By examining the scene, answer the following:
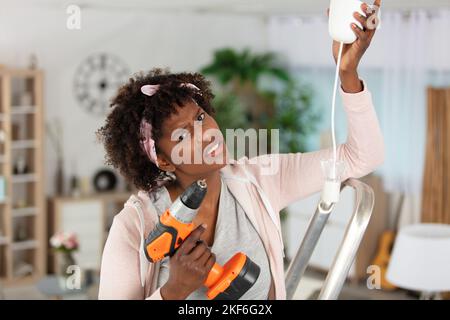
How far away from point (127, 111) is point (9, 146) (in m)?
3.23

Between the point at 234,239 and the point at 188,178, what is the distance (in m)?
0.09

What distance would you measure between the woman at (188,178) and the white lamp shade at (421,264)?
1470mm

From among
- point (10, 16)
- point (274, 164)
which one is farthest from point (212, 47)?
point (274, 164)

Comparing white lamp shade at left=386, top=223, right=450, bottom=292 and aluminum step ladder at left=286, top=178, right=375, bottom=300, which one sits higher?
aluminum step ladder at left=286, top=178, right=375, bottom=300

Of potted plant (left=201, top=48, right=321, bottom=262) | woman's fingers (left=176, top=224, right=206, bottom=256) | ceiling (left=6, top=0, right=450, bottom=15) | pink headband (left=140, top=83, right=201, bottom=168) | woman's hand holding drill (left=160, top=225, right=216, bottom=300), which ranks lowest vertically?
woman's hand holding drill (left=160, top=225, right=216, bottom=300)

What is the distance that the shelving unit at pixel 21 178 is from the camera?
149 inches

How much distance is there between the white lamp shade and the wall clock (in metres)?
2.33

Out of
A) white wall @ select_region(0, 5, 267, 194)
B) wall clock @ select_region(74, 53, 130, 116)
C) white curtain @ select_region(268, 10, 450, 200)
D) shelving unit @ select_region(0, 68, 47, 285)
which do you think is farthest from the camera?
wall clock @ select_region(74, 53, 130, 116)

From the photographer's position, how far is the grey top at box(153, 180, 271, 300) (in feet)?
2.51

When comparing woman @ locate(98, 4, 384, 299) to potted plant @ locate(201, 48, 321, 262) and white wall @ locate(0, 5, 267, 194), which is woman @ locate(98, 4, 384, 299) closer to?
white wall @ locate(0, 5, 267, 194)

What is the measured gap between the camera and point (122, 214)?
0.74 m

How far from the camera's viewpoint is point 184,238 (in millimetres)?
680

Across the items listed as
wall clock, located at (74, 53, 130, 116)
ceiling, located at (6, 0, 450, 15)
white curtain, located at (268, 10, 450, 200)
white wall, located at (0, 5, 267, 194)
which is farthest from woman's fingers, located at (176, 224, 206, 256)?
wall clock, located at (74, 53, 130, 116)

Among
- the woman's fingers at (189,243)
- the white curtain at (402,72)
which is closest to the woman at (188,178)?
the woman's fingers at (189,243)
